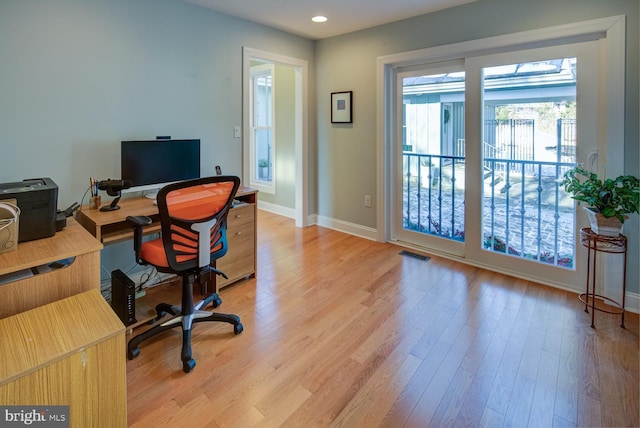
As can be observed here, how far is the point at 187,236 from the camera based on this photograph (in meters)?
2.09

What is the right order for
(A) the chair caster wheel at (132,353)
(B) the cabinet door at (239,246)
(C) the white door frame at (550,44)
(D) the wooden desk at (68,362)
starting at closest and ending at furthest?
1. (D) the wooden desk at (68,362)
2. (A) the chair caster wheel at (132,353)
3. (C) the white door frame at (550,44)
4. (B) the cabinet door at (239,246)

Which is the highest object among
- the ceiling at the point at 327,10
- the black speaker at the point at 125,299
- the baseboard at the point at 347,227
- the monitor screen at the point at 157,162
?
the ceiling at the point at 327,10

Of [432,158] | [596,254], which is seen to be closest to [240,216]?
[432,158]

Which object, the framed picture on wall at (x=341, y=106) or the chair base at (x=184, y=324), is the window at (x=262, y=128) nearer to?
the framed picture on wall at (x=341, y=106)

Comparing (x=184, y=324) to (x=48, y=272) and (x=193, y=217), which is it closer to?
(x=193, y=217)

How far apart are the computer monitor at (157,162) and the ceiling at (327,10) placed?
130 centimetres

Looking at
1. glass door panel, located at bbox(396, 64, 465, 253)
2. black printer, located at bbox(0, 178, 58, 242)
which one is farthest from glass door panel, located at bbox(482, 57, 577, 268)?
black printer, located at bbox(0, 178, 58, 242)

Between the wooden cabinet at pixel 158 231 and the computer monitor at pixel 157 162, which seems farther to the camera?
the computer monitor at pixel 157 162

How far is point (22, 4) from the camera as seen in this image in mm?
2334

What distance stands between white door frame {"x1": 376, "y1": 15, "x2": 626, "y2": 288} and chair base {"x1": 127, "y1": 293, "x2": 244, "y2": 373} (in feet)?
7.71

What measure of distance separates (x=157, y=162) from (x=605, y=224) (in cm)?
318

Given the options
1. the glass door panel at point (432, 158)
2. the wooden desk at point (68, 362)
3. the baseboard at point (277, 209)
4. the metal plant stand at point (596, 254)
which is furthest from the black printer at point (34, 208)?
the baseboard at point (277, 209)

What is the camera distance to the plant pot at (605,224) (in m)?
2.41

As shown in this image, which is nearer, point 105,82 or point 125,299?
point 125,299
